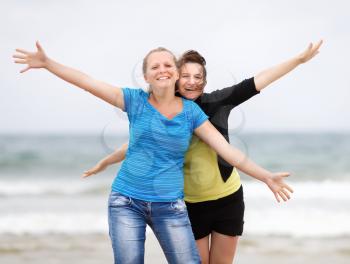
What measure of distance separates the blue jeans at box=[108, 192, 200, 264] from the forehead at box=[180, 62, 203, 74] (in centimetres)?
88

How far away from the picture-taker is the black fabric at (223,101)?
376 centimetres

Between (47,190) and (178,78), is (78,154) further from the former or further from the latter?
(178,78)

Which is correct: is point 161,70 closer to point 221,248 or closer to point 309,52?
point 309,52

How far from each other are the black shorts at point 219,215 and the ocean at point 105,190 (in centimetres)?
40

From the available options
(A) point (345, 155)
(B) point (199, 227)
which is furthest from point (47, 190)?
(A) point (345, 155)

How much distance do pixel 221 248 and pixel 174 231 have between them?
0.79m

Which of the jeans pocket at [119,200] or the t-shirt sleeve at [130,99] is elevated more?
the t-shirt sleeve at [130,99]

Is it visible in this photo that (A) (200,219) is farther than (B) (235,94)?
Yes

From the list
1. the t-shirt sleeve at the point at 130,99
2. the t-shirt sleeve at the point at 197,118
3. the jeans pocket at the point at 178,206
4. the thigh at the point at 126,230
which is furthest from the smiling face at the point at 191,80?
the thigh at the point at 126,230

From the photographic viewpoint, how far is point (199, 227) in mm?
4035

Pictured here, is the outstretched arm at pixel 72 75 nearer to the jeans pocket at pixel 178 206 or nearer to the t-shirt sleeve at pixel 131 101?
the t-shirt sleeve at pixel 131 101

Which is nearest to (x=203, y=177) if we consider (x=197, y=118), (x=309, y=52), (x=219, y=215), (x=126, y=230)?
(x=219, y=215)

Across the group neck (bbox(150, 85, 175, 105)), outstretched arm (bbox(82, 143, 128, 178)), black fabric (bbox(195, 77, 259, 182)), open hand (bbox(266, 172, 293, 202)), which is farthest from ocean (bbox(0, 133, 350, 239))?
neck (bbox(150, 85, 175, 105))

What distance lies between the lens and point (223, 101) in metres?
3.79
